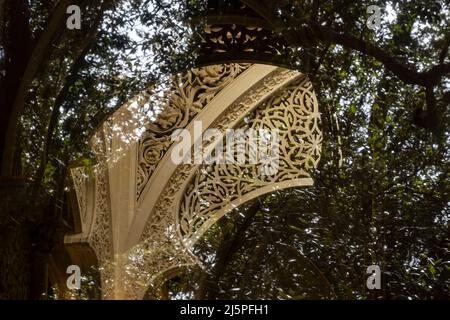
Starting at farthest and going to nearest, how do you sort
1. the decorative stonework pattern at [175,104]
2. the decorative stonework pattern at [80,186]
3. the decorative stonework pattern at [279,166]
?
the decorative stonework pattern at [175,104] < the decorative stonework pattern at [80,186] < the decorative stonework pattern at [279,166]

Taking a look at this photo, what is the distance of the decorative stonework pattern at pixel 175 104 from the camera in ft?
11.9

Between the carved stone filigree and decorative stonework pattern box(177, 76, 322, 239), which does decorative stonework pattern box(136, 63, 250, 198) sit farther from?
decorative stonework pattern box(177, 76, 322, 239)

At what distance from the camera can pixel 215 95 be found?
13.3 feet

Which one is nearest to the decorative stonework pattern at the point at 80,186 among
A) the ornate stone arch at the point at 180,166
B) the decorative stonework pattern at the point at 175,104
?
the ornate stone arch at the point at 180,166

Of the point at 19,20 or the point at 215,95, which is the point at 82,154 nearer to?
the point at 19,20

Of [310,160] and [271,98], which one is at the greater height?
[271,98]

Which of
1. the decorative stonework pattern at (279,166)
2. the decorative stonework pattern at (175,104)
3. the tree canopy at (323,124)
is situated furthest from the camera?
the decorative stonework pattern at (175,104)

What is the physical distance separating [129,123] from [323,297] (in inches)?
45.0

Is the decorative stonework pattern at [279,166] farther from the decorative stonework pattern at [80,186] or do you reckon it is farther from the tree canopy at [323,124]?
the decorative stonework pattern at [80,186]

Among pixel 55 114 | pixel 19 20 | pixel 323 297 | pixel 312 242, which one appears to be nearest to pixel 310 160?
pixel 312 242

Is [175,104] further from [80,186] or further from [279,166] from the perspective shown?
[279,166]
